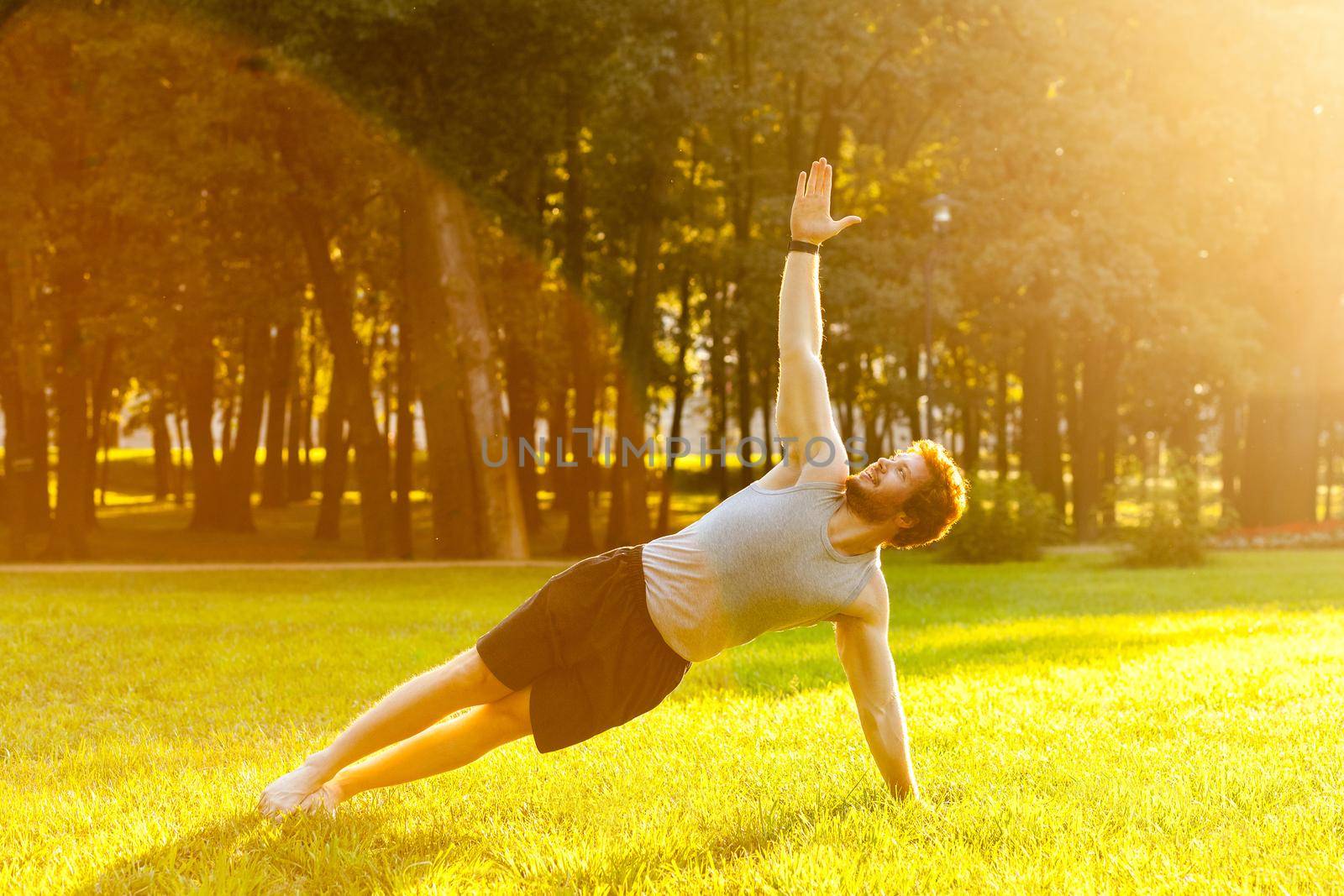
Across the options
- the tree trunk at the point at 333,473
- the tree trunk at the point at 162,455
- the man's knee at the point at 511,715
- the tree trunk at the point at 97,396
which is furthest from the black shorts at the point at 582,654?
the tree trunk at the point at 162,455

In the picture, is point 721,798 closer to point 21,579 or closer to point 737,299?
point 21,579

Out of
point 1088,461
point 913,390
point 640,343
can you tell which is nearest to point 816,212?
point 640,343

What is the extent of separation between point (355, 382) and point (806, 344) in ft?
73.8

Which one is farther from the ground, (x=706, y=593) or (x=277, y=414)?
(x=277, y=414)

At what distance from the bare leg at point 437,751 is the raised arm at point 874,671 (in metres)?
1.23

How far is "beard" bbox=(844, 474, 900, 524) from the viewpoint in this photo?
4.81 meters

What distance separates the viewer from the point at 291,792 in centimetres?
526

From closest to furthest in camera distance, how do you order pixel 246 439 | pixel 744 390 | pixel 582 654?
pixel 582 654 < pixel 744 390 < pixel 246 439

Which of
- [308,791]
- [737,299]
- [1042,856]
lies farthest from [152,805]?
[737,299]

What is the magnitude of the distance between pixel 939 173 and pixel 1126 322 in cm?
533

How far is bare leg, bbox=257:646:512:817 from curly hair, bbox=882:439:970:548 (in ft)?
5.13

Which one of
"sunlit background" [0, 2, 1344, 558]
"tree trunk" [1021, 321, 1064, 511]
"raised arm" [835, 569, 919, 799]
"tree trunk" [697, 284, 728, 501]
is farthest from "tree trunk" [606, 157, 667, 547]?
"raised arm" [835, 569, 919, 799]

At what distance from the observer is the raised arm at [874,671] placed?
17.0ft

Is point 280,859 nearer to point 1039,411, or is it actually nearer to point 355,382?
point 355,382
